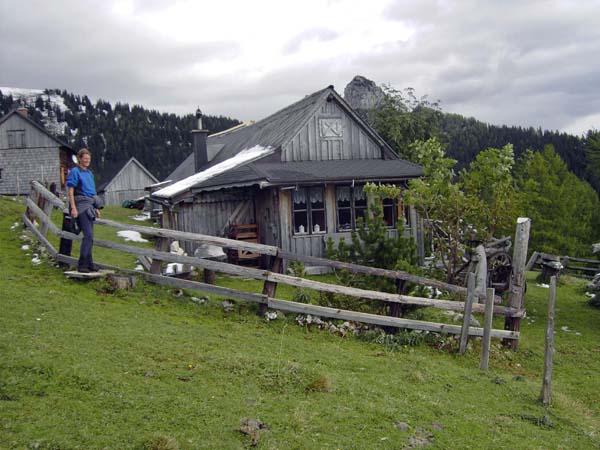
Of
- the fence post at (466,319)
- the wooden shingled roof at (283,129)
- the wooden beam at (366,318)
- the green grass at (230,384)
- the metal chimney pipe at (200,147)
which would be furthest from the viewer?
the metal chimney pipe at (200,147)

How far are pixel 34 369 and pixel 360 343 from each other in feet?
16.8

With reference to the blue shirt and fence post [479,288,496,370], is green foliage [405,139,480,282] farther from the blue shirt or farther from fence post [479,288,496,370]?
the blue shirt

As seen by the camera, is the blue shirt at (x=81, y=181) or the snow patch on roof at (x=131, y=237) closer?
the blue shirt at (x=81, y=181)

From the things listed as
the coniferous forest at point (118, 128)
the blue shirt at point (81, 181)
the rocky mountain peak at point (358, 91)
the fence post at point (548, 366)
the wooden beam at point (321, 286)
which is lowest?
the fence post at point (548, 366)

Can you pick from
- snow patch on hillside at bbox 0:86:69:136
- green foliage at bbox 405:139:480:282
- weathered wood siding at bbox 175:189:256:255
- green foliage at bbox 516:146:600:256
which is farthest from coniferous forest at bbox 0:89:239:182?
green foliage at bbox 405:139:480:282

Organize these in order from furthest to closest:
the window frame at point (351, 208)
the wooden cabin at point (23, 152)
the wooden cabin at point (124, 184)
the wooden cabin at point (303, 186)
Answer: the wooden cabin at point (124, 184), the wooden cabin at point (23, 152), the window frame at point (351, 208), the wooden cabin at point (303, 186)

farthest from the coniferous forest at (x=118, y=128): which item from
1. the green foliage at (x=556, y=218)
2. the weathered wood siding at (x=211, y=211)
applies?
the weathered wood siding at (x=211, y=211)

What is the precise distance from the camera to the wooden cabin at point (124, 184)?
57250 mm

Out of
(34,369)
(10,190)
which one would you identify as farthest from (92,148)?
(34,369)

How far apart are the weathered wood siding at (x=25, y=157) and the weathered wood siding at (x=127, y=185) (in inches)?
508

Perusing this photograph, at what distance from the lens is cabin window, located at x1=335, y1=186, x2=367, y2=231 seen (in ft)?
58.6

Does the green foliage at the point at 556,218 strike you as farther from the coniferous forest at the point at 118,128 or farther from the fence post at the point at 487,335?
the coniferous forest at the point at 118,128

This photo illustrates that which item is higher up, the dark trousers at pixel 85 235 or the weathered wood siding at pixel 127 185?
the weathered wood siding at pixel 127 185

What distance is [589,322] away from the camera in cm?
1351
